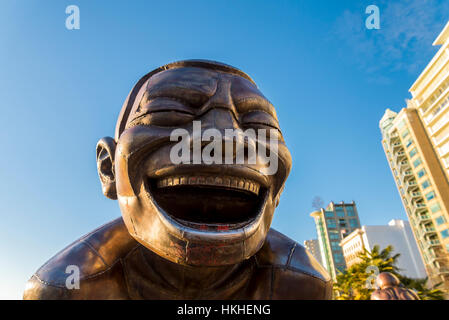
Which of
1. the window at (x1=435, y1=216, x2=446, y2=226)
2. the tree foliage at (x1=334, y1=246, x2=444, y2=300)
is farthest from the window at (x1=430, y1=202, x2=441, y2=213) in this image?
the tree foliage at (x1=334, y1=246, x2=444, y2=300)

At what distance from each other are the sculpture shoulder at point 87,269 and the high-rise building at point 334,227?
207 ft

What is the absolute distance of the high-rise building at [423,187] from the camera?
98.8ft

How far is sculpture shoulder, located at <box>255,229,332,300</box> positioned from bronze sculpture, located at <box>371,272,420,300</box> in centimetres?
120

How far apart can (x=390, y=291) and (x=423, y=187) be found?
3574 centimetres

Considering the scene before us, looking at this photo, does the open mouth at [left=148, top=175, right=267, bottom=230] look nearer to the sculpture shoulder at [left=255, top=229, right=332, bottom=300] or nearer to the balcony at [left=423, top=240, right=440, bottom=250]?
the sculpture shoulder at [left=255, top=229, right=332, bottom=300]

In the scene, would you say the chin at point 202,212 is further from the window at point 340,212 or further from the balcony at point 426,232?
the window at point 340,212

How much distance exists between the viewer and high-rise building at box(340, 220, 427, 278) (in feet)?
157

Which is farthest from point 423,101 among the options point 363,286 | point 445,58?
point 363,286

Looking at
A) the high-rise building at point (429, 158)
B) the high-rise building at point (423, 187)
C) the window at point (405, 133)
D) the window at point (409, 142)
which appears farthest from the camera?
the window at point (405, 133)

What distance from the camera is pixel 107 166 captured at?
1810 millimetres

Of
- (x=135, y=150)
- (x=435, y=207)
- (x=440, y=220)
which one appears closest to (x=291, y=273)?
(x=135, y=150)

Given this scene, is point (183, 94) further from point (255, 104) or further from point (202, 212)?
point (202, 212)

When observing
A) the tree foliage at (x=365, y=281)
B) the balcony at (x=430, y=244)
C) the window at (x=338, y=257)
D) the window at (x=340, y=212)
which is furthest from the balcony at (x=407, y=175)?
the window at (x=340, y=212)
